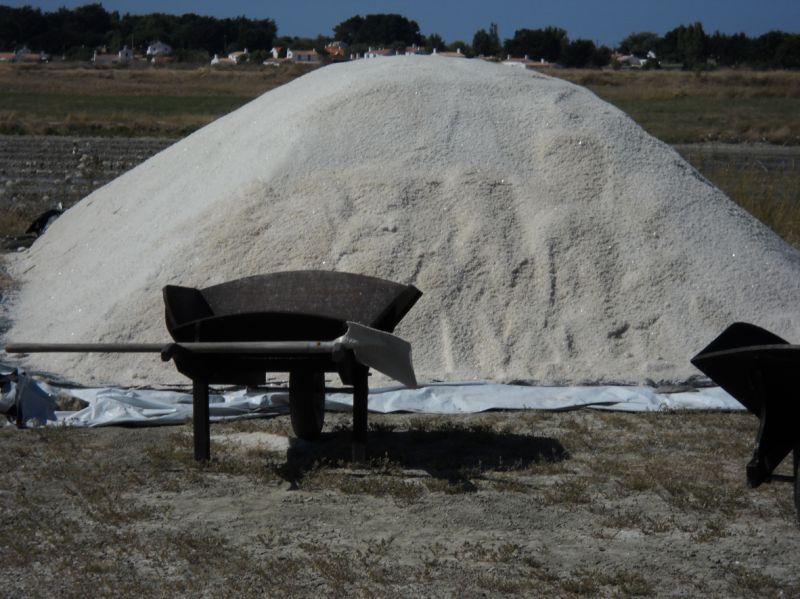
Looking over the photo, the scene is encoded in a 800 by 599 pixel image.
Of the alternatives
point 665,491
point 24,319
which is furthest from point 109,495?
point 24,319

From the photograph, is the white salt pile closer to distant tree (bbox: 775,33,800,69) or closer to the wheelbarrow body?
the wheelbarrow body

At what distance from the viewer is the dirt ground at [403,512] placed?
3609 mm

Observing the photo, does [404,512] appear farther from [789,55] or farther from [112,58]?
[112,58]

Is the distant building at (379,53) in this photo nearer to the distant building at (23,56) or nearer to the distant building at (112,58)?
the distant building at (112,58)

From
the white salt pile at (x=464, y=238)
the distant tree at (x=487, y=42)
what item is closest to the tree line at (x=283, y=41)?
the distant tree at (x=487, y=42)

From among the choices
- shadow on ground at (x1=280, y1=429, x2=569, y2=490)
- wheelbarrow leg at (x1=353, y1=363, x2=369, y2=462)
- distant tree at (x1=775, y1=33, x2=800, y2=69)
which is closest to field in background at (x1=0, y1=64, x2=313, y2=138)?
shadow on ground at (x1=280, y1=429, x2=569, y2=490)

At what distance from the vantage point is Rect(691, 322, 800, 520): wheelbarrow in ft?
11.9

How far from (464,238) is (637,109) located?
91.6 feet

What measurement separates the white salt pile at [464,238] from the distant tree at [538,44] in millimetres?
65150

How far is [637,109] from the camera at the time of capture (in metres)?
33.5

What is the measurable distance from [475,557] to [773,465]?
1.02 m

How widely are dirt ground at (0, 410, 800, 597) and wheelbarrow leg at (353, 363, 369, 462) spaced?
7 centimetres

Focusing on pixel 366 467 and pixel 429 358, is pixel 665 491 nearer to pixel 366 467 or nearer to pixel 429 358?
pixel 366 467

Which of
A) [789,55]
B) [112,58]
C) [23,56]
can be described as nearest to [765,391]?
[789,55]
